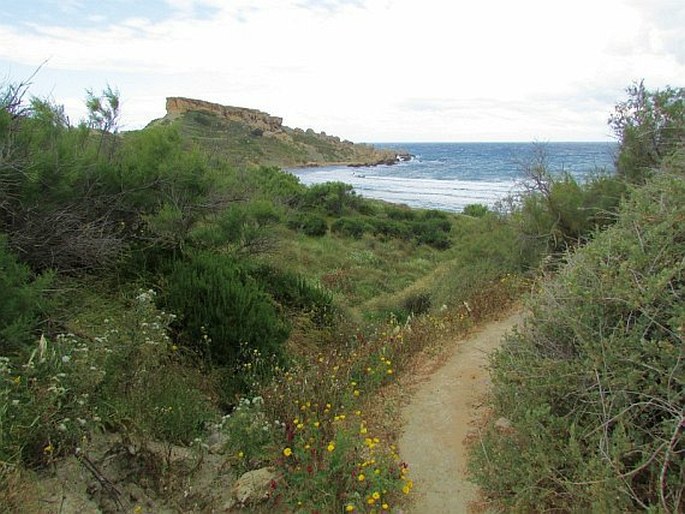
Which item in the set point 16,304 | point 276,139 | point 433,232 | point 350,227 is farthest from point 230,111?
point 16,304

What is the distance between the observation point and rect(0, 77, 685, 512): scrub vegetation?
349 cm

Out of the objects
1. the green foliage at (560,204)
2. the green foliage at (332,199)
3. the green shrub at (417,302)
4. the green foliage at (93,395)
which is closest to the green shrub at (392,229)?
the green foliage at (332,199)

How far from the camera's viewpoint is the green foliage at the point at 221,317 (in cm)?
714

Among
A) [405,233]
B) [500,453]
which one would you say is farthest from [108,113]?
[405,233]

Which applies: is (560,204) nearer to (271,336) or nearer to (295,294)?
(295,294)

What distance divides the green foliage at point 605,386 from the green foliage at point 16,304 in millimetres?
3848

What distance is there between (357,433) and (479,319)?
4246 millimetres

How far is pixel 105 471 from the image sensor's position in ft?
13.1

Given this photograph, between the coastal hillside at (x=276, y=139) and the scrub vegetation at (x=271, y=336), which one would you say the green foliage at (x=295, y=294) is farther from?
the coastal hillside at (x=276, y=139)

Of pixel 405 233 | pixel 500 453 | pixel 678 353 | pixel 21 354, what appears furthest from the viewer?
pixel 405 233

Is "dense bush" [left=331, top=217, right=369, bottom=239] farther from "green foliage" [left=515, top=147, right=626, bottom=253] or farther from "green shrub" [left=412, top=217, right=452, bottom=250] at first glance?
"green foliage" [left=515, top=147, right=626, bottom=253]

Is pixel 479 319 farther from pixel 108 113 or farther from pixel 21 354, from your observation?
pixel 108 113

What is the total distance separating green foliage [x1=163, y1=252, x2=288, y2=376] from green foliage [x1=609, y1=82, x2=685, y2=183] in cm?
734

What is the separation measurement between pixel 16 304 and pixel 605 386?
15.5 feet
